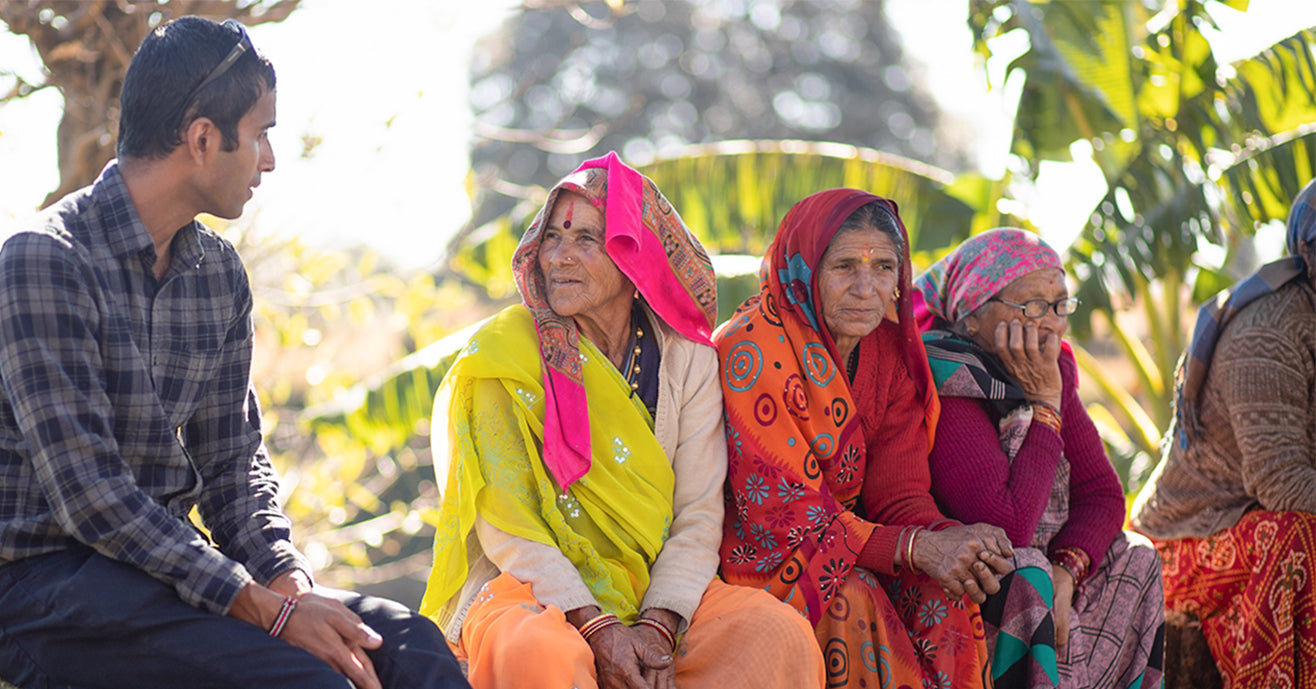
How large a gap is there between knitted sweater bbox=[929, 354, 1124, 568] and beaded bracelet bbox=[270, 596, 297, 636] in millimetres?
1895

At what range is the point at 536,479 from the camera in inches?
114

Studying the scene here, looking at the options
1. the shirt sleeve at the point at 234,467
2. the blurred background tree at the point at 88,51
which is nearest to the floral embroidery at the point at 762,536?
the shirt sleeve at the point at 234,467

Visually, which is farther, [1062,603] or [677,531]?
[1062,603]

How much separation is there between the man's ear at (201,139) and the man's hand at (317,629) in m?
0.87

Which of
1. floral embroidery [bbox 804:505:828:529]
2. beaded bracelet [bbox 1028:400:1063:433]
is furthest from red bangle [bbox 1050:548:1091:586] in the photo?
floral embroidery [bbox 804:505:828:529]

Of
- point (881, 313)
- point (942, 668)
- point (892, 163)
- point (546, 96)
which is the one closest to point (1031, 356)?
point (881, 313)

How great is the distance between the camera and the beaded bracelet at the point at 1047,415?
3322mm

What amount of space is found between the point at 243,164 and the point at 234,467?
69 centimetres

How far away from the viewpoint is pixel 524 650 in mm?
2486

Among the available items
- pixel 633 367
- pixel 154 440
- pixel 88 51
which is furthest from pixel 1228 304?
pixel 88 51

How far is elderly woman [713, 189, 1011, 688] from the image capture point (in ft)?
9.67

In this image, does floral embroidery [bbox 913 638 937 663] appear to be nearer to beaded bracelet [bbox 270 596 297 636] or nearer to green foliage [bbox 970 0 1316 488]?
beaded bracelet [bbox 270 596 297 636]

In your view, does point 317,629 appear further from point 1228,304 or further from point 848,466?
point 1228,304

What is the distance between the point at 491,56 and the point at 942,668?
73.2 ft
